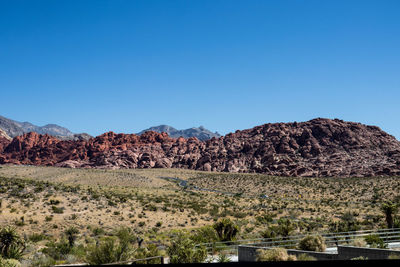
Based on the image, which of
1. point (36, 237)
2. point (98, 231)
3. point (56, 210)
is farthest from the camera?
point (56, 210)

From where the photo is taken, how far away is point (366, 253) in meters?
11.5

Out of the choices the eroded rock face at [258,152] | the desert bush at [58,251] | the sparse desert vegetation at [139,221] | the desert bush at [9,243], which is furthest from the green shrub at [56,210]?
the eroded rock face at [258,152]

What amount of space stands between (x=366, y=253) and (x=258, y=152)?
338 feet

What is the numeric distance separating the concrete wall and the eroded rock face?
7773cm

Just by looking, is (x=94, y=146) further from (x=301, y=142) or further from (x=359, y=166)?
(x=359, y=166)

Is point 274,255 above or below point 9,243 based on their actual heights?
above

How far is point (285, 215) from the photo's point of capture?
3578cm

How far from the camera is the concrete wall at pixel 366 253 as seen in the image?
36.1ft

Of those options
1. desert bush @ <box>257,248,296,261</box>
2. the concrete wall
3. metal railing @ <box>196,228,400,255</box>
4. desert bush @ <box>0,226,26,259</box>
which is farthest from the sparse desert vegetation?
the concrete wall

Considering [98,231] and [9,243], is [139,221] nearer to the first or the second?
[98,231]

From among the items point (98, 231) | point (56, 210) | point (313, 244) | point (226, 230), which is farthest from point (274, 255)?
point (56, 210)

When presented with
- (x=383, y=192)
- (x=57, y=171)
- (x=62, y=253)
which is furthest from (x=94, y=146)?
(x=62, y=253)

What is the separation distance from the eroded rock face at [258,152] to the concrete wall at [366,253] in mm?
77734

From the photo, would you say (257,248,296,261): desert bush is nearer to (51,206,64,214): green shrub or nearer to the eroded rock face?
(51,206,64,214): green shrub
